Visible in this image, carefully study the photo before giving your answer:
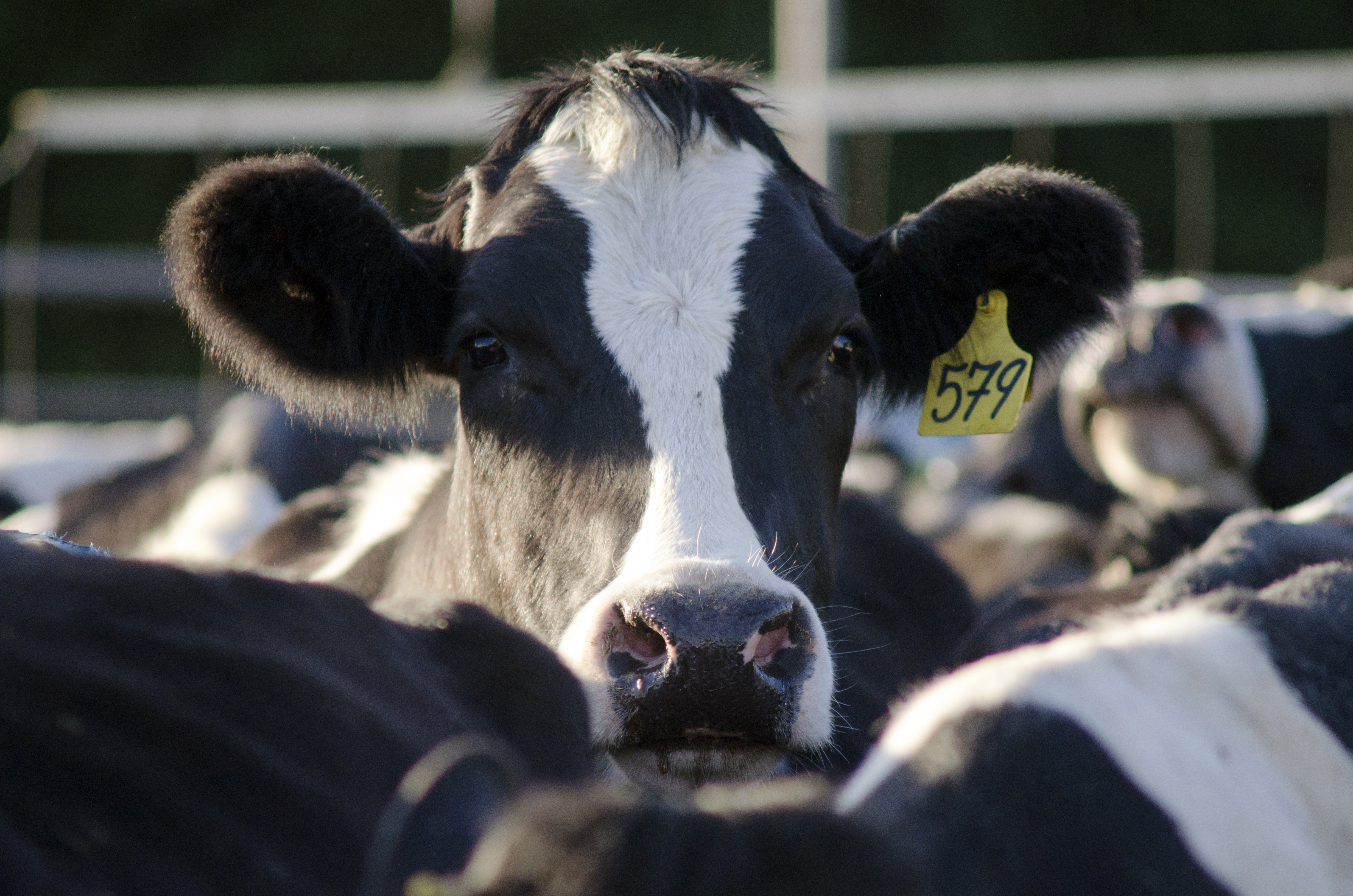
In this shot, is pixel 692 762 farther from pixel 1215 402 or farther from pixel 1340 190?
pixel 1340 190

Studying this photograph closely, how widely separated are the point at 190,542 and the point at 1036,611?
3169 mm

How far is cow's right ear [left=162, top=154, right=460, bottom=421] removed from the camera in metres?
2.40

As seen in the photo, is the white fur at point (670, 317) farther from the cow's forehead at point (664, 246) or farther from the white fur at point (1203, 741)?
the white fur at point (1203, 741)

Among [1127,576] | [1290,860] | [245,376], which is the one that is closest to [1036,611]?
[1127,576]

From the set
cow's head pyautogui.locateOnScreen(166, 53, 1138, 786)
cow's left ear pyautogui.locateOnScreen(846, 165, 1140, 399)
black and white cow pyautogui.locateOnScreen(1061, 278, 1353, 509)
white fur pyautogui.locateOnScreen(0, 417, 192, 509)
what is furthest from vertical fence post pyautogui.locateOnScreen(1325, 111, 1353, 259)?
cow's head pyautogui.locateOnScreen(166, 53, 1138, 786)

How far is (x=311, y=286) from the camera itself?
2621 mm

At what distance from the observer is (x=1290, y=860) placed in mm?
1078

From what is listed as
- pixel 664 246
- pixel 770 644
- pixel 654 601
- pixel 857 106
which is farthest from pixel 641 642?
pixel 857 106

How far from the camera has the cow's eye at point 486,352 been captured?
2.47m

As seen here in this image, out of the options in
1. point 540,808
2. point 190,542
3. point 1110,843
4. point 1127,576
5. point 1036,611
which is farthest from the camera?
point 190,542

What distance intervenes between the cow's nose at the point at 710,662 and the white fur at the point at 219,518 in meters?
3.02

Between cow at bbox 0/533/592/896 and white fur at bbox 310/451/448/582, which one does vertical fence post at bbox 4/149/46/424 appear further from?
cow at bbox 0/533/592/896

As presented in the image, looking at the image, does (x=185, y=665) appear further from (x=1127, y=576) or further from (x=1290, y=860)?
(x=1127, y=576)

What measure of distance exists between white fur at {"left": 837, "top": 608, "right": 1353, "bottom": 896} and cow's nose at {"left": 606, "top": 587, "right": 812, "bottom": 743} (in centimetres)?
59
